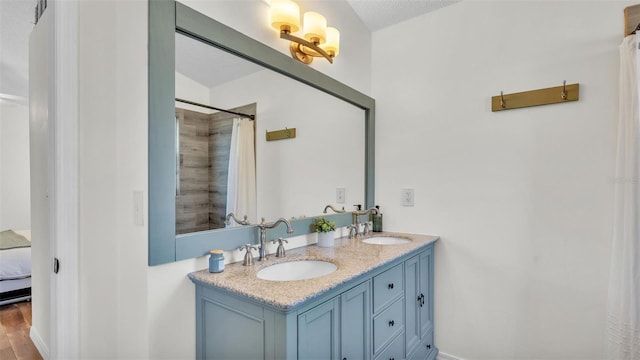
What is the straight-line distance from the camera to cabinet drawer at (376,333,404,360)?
1.54m

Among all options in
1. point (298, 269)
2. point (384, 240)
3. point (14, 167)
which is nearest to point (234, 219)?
point (298, 269)

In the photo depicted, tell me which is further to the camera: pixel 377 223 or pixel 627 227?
pixel 377 223

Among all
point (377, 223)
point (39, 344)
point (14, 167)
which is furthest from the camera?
point (14, 167)

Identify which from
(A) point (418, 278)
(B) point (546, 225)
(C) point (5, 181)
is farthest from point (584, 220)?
(C) point (5, 181)

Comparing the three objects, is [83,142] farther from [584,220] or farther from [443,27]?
[584,220]

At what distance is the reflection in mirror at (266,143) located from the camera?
4.24 ft

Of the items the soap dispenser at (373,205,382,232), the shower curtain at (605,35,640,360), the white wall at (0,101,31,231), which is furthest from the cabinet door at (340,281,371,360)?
the white wall at (0,101,31,231)

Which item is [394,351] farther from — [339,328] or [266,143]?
[266,143]

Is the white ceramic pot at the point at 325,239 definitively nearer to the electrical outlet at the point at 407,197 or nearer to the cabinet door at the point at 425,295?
the cabinet door at the point at 425,295

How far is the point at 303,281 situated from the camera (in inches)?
46.8

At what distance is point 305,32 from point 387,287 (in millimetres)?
1484

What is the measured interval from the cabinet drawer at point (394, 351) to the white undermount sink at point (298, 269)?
49 cm

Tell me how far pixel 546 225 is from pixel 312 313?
1.57 meters

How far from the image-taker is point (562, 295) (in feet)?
5.84
